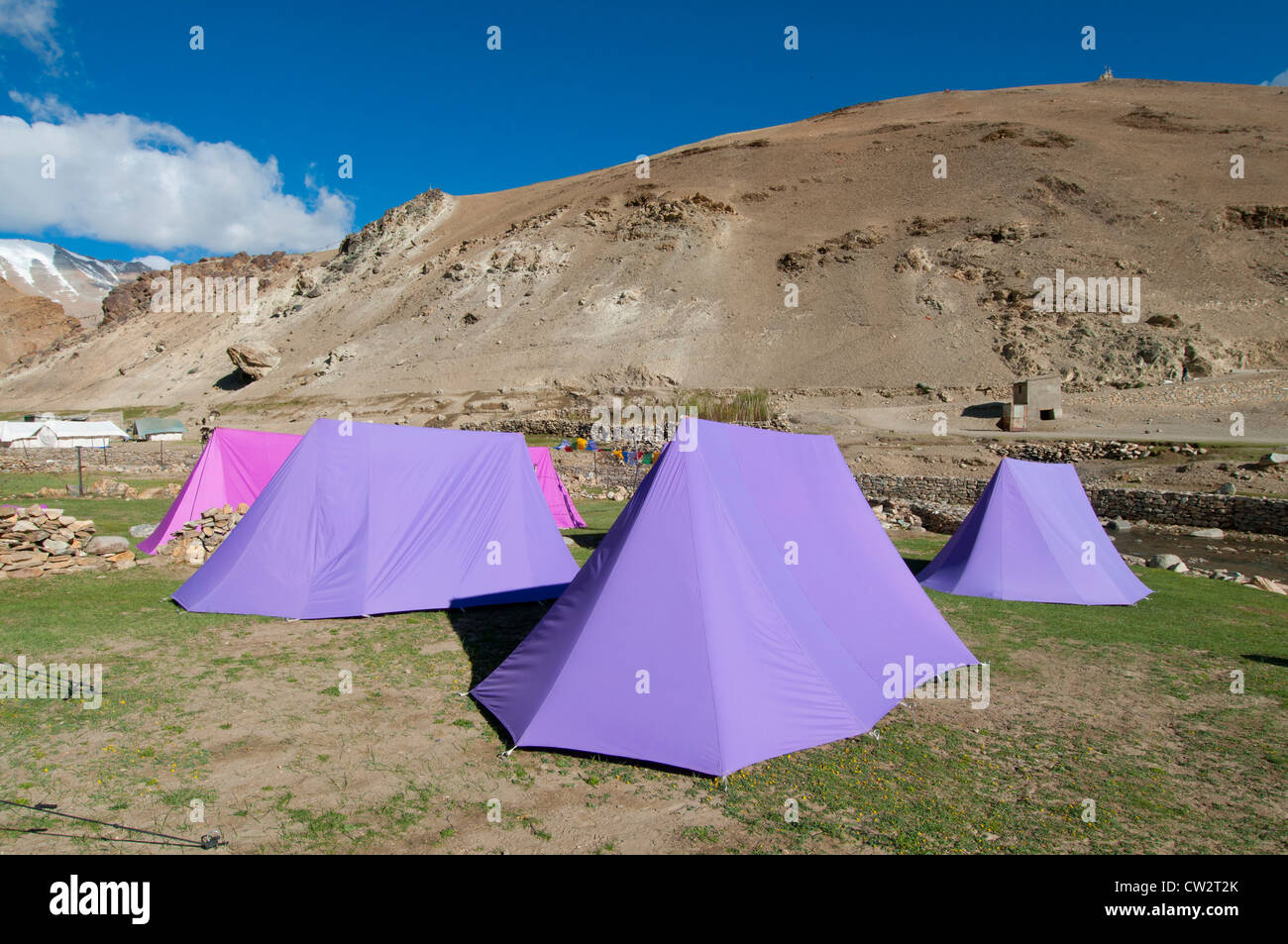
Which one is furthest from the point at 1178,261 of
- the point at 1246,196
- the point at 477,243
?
the point at 477,243

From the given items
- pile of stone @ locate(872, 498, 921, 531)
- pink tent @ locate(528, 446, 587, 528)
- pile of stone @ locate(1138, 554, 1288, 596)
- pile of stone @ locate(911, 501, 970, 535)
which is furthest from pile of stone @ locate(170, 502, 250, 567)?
pile of stone @ locate(1138, 554, 1288, 596)

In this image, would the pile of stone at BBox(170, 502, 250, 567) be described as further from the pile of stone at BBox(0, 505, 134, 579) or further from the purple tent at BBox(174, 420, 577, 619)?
the purple tent at BBox(174, 420, 577, 619)

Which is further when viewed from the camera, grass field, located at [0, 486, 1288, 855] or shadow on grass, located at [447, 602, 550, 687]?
shadow on grass, located at [447, 602, 550, 687]

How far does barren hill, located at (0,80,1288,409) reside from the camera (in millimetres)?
49281

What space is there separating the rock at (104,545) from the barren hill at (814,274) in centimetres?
4033

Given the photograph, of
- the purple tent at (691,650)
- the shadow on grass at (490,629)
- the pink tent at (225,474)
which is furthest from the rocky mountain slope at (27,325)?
the purple tent at (691,650)

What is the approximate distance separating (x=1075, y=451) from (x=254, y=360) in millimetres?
64837

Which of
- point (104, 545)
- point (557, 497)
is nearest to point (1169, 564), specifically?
point (557, 497)

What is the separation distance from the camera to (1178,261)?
5203 centimetres

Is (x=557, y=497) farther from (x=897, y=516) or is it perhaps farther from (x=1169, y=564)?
(x=1169, y=564)

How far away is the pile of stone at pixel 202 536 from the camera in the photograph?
38.8ft

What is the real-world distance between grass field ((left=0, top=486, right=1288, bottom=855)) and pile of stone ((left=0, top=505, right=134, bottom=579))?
113 inches

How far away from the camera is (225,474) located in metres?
14.2

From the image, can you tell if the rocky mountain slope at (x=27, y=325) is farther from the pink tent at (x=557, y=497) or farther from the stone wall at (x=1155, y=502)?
the stone wall at (x=1155, y=502)
